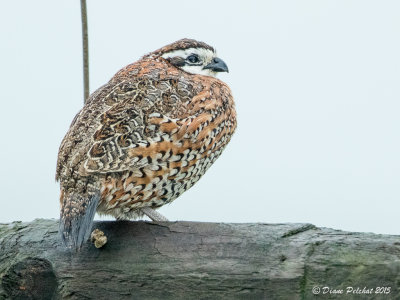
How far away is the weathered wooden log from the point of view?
3.39 m

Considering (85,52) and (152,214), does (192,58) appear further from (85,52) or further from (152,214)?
(85,52)

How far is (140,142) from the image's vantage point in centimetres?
405

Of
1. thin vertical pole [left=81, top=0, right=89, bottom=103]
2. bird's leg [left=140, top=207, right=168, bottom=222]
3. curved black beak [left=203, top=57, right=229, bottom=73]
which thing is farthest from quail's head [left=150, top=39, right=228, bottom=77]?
thin vertical pole [left=81, top=0, right=89, bottom=103]

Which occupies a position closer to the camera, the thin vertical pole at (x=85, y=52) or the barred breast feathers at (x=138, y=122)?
the thin vertical pole at (x=85, y=52)

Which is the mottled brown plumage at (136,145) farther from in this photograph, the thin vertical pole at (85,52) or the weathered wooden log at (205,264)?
the thin vertical pole at (85,52)

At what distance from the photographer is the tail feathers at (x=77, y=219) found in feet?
12.1

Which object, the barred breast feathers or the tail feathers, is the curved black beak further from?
the tail feathers

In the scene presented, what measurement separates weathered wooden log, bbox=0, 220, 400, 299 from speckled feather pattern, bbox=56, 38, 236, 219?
0.25m

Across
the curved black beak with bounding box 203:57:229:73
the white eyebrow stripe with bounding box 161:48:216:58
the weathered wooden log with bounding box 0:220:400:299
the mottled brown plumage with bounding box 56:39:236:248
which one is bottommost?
the weathered wooden log with bounding box 0:220:400:299

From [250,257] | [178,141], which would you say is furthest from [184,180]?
[250,257]

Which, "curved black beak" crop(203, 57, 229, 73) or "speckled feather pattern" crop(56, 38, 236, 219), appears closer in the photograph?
"speckled feather pattern" crop(56, 38, 236, 219)

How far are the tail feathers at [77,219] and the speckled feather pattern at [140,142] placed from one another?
0.01m

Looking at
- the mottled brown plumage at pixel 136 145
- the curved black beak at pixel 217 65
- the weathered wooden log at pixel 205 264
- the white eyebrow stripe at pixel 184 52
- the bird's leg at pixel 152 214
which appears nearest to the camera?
the weathered wooden log at pixel 205 264

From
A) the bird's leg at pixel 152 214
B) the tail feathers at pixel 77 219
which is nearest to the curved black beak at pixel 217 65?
the bird's leg at pixel 152 214
